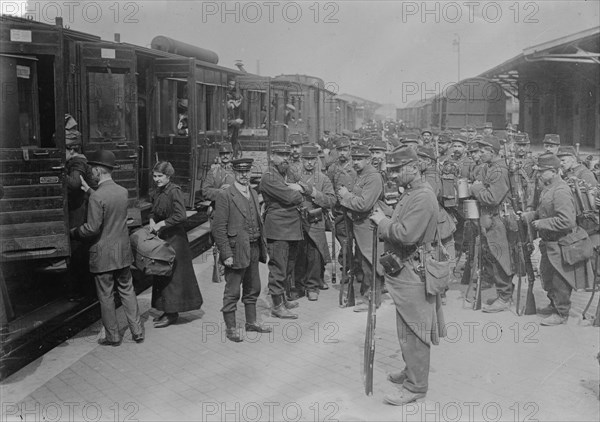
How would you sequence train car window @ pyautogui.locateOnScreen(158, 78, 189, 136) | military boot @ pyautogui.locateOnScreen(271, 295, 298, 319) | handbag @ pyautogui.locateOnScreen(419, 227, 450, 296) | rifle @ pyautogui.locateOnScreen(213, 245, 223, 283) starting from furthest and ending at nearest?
train car window @ pyautogui.locateOnScreen(158, 78, 189, 136), rifle @ pyautogui.locateOnScreen(213, 245, 223, 283), military boot @ pyautogui.locateOnScreen(271, 295, 298, 319), handbag @ pyautogui.locateOnScreen(419, 227, 450, 296)

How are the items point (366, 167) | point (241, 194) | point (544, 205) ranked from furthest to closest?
point (366, 167)
point (544, 205)
point (241, 194)

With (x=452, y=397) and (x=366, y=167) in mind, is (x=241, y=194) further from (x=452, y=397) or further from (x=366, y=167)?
(x=452, y=397)

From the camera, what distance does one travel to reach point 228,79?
15.8 meters

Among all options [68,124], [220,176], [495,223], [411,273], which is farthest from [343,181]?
[411,273]

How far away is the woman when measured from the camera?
6.53 metres

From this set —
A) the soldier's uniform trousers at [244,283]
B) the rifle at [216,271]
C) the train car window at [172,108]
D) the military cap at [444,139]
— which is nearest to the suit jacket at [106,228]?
the soldier's uniform trousers at [244,283]

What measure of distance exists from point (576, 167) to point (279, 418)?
5596 millimetres

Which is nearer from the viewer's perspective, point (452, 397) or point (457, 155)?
point (452, 397)

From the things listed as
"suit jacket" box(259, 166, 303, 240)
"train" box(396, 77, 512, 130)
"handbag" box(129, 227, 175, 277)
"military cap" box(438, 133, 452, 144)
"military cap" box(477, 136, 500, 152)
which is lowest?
"handbag" box(129, 227, 175, 277)

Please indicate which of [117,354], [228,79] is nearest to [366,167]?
[117,354]

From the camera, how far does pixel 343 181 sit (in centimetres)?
914

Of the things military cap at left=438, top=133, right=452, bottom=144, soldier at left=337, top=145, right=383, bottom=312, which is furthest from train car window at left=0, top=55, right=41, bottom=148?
military cap at left=438, top=133, right=452, bottom=144

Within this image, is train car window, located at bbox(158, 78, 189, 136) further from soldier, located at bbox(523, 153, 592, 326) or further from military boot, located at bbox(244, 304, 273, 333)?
soldier, located at bbox(523, 153, 592, 326)

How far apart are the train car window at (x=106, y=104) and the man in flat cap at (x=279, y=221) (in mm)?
2613
